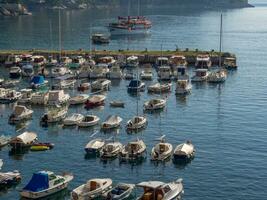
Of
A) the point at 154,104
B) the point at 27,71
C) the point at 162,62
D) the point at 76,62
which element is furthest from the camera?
the point at 162,62

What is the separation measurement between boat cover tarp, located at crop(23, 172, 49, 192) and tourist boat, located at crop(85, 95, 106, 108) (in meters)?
36.0

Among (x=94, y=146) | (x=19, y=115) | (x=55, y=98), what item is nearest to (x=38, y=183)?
(x=94, y=146)

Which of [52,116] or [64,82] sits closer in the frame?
[52,116]

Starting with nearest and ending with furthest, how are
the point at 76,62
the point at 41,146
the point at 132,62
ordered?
1. the point at 41,146
2. the point at 76,62
3. the point at 132,62

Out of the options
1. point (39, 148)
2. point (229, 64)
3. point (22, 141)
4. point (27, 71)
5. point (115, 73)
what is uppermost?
point (229, 64)

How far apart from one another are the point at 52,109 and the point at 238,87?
40.6 m

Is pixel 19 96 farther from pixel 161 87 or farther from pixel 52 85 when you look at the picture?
pixel 161 87

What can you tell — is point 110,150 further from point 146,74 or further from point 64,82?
point 146,74

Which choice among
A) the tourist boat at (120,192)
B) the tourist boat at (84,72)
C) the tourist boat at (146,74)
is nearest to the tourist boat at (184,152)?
the tourist boat at (120,192)

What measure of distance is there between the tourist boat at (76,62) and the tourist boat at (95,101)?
3036 cm

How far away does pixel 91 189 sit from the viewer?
53875 millimetres

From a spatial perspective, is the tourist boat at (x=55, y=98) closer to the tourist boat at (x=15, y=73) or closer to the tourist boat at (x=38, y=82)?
the tourist boat at (x=38, y=82)

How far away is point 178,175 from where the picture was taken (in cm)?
6112

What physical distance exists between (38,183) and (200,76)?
209 feet
